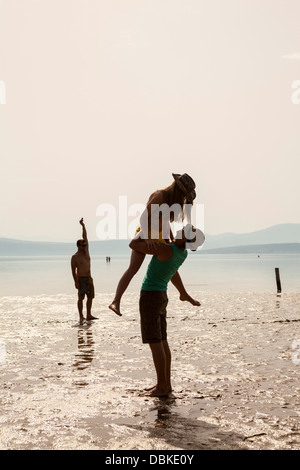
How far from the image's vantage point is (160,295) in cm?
586

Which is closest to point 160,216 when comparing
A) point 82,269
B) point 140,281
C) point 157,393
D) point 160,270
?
point 160,270

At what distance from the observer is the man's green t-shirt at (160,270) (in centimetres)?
573

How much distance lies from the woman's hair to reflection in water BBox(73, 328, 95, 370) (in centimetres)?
334

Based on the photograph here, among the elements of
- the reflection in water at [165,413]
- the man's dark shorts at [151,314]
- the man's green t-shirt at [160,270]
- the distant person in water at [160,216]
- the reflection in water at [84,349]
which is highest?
the distant person in water at [160,216]

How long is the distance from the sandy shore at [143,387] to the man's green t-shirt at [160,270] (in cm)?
136

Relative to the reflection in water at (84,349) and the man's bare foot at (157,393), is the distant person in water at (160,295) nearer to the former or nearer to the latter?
the man's bare foot at (157,393)

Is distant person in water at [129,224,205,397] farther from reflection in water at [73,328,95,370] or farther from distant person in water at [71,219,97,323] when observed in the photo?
distant person in water at [71,219,97,323]

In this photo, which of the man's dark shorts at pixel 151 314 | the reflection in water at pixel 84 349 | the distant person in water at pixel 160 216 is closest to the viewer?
the distant person in water at pixel 160 216

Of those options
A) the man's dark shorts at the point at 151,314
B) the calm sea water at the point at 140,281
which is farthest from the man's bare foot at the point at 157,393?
the calm sea water at the point at 140,281

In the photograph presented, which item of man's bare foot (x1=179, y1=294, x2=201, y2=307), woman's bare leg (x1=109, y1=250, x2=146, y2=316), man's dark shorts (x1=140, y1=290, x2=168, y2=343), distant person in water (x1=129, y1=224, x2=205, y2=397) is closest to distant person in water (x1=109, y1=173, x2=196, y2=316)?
woman's bare leg (x1=109, y1=250, x2=146, y2=316)

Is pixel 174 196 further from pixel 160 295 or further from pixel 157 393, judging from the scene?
pixel 157 393

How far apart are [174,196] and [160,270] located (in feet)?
2.89

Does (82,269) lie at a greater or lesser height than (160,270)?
lesser
